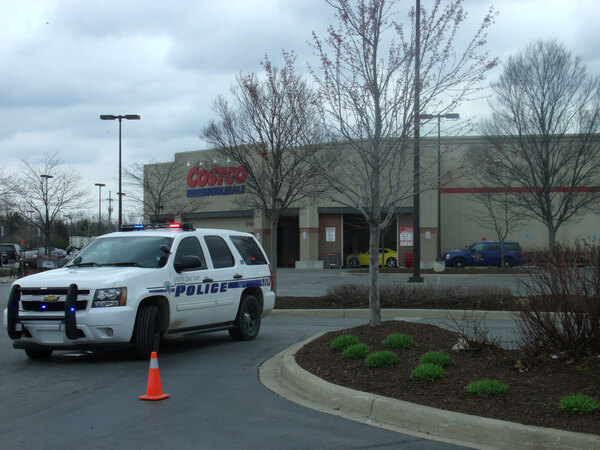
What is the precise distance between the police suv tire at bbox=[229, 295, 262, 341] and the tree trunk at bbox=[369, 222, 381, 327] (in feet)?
8.49

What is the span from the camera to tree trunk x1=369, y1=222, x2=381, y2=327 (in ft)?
29.0

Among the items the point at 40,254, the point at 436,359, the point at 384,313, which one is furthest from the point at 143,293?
the point at 40,254

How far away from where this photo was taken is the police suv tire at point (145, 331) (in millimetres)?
8477

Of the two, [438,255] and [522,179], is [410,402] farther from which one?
[438,255]

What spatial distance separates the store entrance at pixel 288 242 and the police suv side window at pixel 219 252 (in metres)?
35.6

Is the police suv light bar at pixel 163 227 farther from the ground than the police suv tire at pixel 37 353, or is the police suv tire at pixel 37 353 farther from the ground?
the police suv light bar at pixel 163 227

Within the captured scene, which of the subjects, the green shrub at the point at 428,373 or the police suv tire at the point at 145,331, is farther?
the police suv tire at the point at 145,331

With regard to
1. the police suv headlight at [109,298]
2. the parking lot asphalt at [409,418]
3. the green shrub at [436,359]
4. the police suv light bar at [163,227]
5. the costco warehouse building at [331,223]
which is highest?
the costco warehouse building at [331,223]

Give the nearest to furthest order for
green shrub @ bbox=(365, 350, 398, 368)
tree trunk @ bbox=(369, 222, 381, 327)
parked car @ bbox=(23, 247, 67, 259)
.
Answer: green shrub @ bbox=(365, 350, 398, 368), tree trunk @ bbox=(369, 222, 381, 327), parked car @ bbox=(23, 247, 67, 259)

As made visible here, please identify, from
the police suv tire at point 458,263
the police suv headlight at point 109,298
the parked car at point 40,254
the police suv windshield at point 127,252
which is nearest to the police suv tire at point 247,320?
the police suv windshield at point 127,252

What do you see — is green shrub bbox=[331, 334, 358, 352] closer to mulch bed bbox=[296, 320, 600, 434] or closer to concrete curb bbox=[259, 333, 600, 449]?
mulch bed bbox=[296, 320, 600, 434]

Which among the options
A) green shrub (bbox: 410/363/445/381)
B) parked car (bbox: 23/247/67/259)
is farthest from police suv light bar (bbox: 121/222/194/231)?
parked car (bbox: 23/247/67/259)

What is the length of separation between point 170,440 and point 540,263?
14.8 ft

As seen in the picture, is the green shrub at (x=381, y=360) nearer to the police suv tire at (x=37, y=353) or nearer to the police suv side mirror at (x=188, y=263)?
the police suv side mirror at (x=188, y=263)
